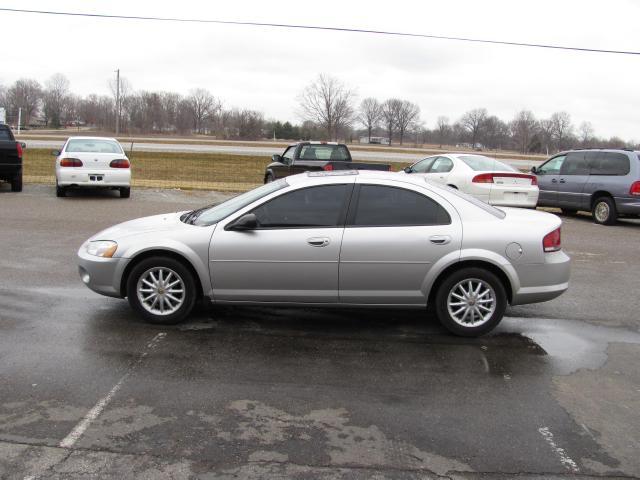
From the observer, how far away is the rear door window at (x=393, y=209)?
223 inches

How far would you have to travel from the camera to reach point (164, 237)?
5664mm

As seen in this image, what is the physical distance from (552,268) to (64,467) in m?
4.30

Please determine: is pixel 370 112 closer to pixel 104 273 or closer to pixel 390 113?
pixel 390 113

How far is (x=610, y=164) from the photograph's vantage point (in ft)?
47.7

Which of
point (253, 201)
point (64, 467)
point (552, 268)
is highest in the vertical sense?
point (253, 201)

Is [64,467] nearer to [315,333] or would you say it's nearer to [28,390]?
[28,390]

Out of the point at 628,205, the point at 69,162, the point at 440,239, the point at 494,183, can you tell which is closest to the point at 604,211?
the point at 628,205

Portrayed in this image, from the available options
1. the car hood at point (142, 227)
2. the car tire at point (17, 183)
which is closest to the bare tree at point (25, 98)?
the car tire at point (17, 183)

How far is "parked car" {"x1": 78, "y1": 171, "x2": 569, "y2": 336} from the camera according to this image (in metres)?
5.55

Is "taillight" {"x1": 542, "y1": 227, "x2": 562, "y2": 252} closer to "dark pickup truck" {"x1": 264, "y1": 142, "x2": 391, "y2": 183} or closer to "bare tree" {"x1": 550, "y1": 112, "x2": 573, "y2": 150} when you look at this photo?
"dark pickup truck" {"x1": 264, "y1": 142, "x2": 391, "y2": 183}

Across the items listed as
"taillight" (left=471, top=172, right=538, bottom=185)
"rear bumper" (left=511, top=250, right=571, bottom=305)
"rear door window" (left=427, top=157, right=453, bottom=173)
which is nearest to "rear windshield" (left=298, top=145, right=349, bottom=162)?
"rear door window" (left=427, top=157, right=453, bottom=173)

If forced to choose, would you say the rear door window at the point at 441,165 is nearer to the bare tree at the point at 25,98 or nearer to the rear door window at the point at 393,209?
the rear door window at the point at 393,209

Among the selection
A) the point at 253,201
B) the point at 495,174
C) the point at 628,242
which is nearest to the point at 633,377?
the point at 253,201

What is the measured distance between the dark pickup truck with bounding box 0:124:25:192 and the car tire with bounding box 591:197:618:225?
1422 centimetres
